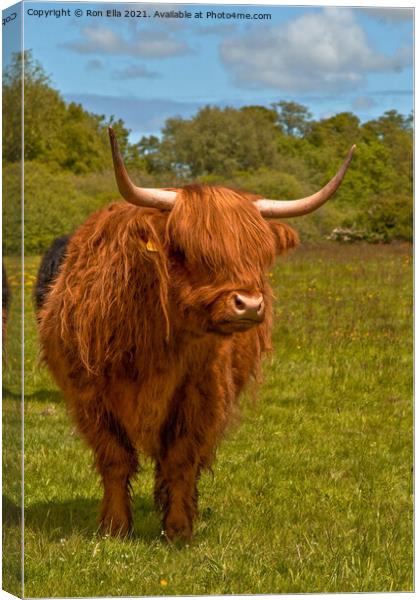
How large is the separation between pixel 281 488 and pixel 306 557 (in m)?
0.94

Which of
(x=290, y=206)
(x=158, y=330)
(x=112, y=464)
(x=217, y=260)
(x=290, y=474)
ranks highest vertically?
(x=290, y=206)

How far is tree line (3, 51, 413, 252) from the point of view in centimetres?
548

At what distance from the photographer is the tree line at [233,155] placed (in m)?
5.48

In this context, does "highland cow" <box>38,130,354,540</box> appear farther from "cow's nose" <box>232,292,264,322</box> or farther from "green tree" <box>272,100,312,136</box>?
"green tree" <box>272,100,312,136</box>

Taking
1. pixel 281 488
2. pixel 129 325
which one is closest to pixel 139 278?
pixel 129 325

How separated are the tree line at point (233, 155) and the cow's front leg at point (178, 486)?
4.11 feet

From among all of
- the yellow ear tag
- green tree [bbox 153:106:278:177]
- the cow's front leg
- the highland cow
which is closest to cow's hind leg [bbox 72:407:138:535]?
the highland cow

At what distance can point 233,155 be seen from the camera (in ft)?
28.4

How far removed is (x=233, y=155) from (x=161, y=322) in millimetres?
3713

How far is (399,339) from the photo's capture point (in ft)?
25.7

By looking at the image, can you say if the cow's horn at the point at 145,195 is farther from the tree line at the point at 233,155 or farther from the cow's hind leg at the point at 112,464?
the cow's hind leg at the point at 112,464

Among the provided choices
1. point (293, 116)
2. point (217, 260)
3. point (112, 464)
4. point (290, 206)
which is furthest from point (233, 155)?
point (217, 260)

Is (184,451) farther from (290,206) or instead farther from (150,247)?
(290,206)

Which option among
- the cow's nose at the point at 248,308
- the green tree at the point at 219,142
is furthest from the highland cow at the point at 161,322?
the green tree at the point at 219,142
